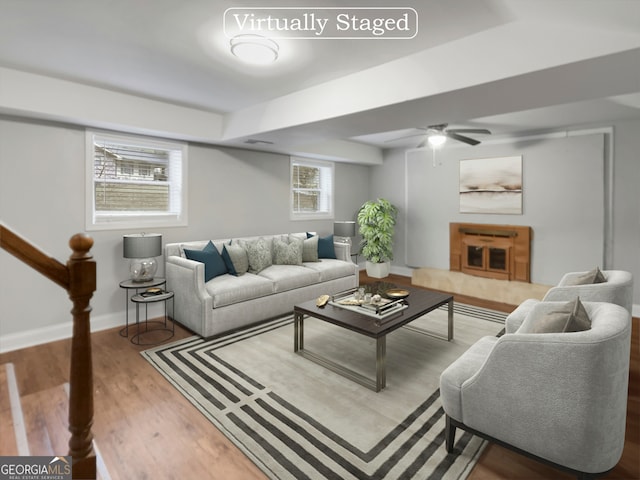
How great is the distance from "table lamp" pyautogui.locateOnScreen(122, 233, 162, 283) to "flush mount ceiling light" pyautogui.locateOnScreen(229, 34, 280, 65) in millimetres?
→ 2193

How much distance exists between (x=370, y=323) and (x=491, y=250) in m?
3.63

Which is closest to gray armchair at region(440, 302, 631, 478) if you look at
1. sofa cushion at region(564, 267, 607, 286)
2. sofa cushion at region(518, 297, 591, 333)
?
sofa cushion at region(518, 297, 591, 333)

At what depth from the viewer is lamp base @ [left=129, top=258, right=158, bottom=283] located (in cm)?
373

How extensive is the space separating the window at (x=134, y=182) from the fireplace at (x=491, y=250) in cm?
441

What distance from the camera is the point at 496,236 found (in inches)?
215

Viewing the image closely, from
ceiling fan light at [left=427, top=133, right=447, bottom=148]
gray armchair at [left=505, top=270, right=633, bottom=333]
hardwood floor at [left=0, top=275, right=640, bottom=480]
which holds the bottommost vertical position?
hardwood floor at [left=0, top=275, right=640, bottom=480]

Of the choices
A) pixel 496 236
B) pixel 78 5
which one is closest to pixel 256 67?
pixel 78 5

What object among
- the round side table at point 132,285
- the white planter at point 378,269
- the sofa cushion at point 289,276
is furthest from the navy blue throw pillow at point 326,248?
the round side table at point 132,285

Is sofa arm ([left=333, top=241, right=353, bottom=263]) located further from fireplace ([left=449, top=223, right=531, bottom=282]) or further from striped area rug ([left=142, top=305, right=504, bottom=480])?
fireplace ([left=449, top=223, right=531, bottom=282])

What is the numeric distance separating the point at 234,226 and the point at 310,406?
325 cm

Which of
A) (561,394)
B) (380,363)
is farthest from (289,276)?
(561,394)

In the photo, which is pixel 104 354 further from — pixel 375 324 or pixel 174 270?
pixel 375 324

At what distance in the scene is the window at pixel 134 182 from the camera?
3.87 meters

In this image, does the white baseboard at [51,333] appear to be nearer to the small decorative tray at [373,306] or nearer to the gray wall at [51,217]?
the gray wall at [51,217]
